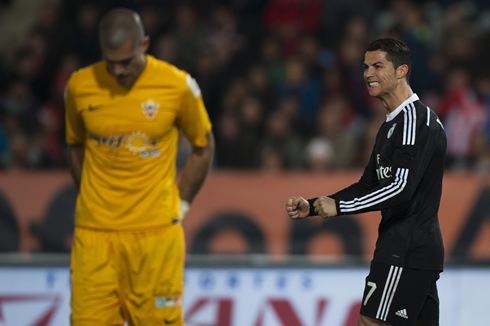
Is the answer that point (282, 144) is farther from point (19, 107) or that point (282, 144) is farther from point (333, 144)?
point (19, 107)

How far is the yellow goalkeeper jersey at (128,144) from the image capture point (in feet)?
11.1

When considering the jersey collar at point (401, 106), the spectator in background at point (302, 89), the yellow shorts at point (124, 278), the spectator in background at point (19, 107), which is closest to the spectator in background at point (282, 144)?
the spectator in background at point (302, 89)

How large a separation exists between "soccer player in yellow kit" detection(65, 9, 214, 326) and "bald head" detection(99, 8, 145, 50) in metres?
0.01

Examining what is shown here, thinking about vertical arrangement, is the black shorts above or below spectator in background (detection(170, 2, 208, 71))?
below

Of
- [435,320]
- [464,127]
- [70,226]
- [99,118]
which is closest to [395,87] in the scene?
[435,320]

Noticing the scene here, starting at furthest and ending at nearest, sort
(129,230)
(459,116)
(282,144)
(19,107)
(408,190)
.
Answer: (19,107)
(459,116)
(282,144)
(129,230)
(408,190)

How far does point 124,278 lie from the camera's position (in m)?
3.38

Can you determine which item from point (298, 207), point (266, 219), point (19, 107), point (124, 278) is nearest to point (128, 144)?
point (124, 278)

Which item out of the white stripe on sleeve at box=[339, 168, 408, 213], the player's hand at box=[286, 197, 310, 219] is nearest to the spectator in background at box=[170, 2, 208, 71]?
the player's hand at box=[286, 197, 310, 219]

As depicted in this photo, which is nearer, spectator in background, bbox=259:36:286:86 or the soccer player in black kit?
the soccer player in black kit

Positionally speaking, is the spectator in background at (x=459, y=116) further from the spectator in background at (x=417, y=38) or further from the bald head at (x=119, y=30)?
the bald head at (x=119, y=30)

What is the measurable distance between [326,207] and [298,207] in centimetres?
17

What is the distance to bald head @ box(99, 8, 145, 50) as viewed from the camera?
10.4ft

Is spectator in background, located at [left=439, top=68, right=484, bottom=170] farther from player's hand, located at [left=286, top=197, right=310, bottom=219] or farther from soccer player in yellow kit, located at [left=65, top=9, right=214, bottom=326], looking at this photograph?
soccer player in yellow kit, located at [left=65, top=9, right=214, bottom=326]
